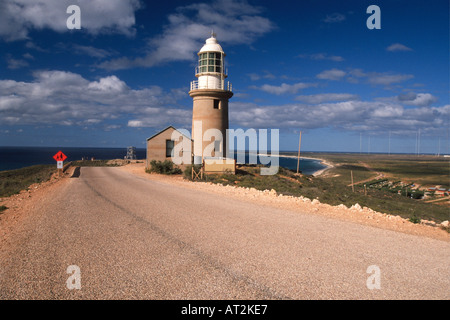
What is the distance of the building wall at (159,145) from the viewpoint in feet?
91.0

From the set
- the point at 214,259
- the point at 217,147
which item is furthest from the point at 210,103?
the point at 214,259

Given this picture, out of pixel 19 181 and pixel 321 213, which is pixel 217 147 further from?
pixel 321 213

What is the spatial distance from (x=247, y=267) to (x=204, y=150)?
71.1 feet

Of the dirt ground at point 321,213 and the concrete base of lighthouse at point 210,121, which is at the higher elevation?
the concrete base of lighthouse at point 210,121

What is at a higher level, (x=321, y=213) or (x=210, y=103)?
(x=210, y=103)

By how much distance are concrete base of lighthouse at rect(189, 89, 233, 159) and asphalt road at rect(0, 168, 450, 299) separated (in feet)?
58.1

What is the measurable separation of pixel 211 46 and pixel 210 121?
259 inches

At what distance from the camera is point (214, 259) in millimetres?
5129

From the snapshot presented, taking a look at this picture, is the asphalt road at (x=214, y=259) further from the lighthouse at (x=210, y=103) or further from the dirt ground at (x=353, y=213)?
the lighthouse at (x=210, y=103)

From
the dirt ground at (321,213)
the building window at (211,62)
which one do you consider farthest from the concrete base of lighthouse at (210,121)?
the dirt ground at (321,213)

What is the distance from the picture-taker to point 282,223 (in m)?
7.93

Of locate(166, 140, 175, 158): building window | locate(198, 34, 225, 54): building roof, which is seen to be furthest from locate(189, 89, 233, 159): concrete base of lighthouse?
locate(198, 34, 225, 54): building roof

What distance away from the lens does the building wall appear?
2775 centimetres

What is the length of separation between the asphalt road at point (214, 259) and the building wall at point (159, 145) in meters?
19.3
